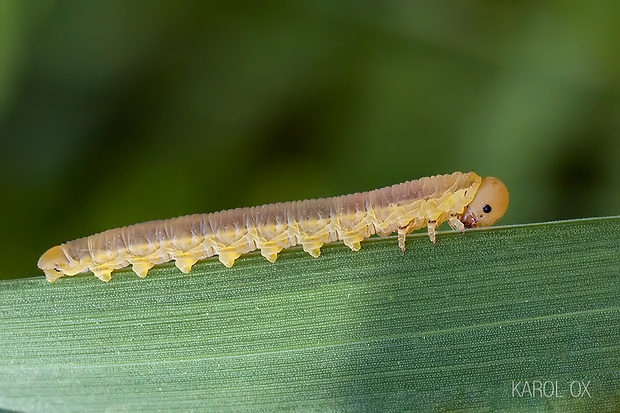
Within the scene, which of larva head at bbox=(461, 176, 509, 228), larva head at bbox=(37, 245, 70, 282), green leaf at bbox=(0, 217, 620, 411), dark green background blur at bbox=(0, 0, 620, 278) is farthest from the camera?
dark green background blur at bbox=(0, 0, 620, 278)

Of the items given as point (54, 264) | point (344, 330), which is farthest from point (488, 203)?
point (54, 264)

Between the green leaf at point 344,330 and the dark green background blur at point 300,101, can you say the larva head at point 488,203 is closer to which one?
the green leaf at point 344,330

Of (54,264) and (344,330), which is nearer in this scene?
(344,330)

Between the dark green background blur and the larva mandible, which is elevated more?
the dark green background blur

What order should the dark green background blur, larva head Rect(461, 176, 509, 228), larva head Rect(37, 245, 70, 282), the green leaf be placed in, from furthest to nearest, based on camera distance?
the dark green background blur, larva head Rect(461, 176, 509, 228), larva head Rect(37, 245, 70, 282), the green leaf

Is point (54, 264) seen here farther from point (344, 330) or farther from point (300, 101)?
point (300, 101)

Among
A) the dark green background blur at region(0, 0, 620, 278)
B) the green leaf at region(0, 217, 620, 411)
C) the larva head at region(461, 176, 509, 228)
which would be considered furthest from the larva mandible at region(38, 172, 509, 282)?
the dark green background blur at region(0, 0, 620, 278)

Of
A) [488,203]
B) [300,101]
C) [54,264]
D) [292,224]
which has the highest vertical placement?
[300,101]

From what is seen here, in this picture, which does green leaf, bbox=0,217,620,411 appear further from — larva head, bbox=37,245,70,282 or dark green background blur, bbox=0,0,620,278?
dark green background blur, bbox=0,0,620,278

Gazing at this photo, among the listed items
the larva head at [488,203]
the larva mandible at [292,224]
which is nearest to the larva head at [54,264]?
the larva mandible at [292,224]
